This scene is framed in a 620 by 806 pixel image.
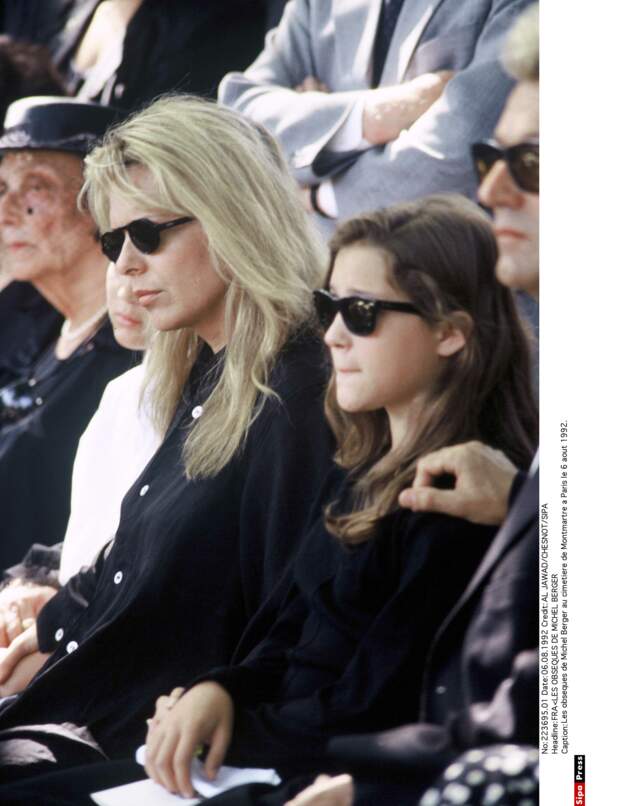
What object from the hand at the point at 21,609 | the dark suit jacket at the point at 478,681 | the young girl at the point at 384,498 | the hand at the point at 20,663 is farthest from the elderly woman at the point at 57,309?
the dark suit jacket at the point at 478,681

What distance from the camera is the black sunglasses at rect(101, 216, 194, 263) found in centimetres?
328

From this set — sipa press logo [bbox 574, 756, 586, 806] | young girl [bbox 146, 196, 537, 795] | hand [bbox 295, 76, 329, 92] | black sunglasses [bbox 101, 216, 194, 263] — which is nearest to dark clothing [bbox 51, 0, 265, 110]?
hand [bbox 295, 76, 329, 92]

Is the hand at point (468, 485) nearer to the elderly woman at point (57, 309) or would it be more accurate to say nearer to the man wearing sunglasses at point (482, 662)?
the man wearing sunglasses at point (482, 662)

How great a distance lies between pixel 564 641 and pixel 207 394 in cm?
112

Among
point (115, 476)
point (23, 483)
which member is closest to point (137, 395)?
point (115, 476)

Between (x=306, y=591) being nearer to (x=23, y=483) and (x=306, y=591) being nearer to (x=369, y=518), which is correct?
(x=369, y=518)

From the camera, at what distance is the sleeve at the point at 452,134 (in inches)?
118

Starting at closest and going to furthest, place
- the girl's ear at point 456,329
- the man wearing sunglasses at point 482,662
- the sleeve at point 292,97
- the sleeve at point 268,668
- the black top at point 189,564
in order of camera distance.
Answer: the man wearing sunglasses at point 482,662
the girl's ear at point 456,329
the sleeve at point 268,668
the black top at point 189,564
the sleeve at point 292,97

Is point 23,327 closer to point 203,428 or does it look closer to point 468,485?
point 203,428

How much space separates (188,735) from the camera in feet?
9.90

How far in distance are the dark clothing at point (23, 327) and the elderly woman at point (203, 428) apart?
0.58 metres

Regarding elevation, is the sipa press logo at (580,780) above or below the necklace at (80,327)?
below

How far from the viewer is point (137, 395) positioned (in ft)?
11.7

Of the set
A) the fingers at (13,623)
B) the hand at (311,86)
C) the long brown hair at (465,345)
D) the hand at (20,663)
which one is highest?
the hand at (311,86)
